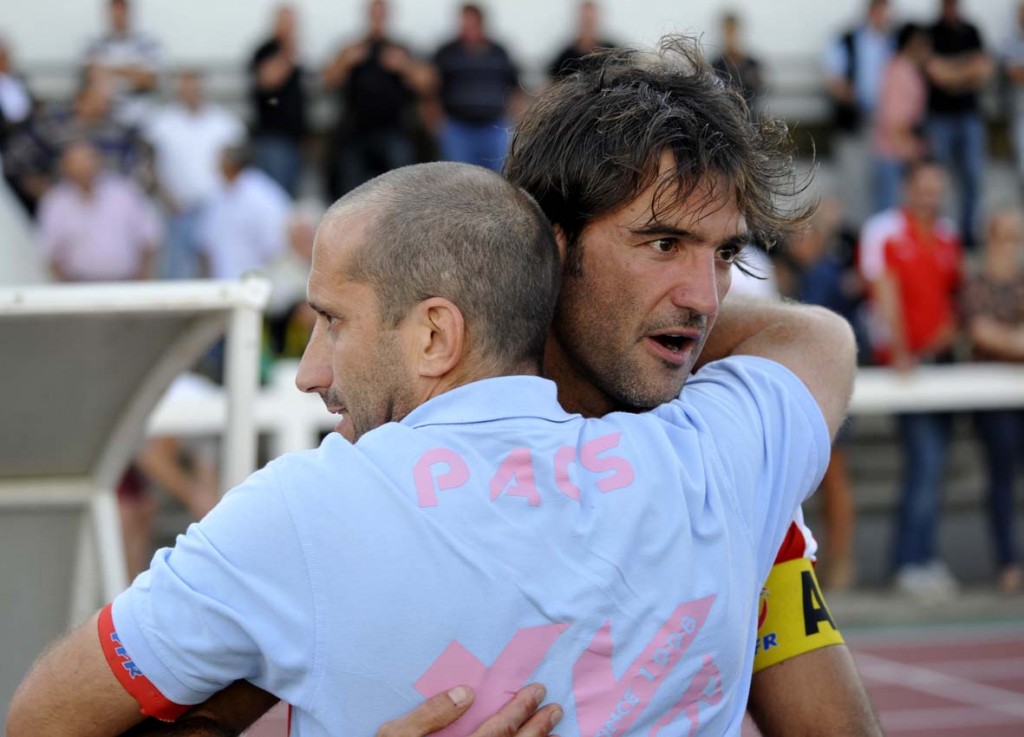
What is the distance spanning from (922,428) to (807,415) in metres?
6.92

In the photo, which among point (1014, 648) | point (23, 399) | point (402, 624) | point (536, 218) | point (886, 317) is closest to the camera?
point (402, 624)

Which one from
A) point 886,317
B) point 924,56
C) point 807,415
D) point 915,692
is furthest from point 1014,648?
point 807,415

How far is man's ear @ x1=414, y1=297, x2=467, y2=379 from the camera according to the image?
191cm

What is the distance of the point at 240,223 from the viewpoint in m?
9.84

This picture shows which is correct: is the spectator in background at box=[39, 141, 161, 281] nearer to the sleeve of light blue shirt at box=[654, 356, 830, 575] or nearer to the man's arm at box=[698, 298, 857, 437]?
the man's arm at box=[698, 298, 857, 437]

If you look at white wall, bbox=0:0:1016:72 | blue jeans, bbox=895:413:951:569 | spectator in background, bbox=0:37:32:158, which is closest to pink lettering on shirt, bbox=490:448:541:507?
blue jeans, bbox=895:413:951:569

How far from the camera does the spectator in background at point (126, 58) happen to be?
435 inches

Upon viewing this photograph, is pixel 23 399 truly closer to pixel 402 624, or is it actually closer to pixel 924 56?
pixel 402 624

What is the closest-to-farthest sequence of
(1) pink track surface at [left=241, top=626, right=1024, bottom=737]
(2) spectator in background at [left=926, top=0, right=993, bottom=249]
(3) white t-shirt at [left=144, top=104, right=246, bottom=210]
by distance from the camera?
(1) pink track surface at [left=241, top=626, right=1024, bottom=737]
(3) white t-shirt at [left=144, top=104, right=246, bottom=210]
(2) spectator in background at [left=926, top=0, right=993, bottom=249]

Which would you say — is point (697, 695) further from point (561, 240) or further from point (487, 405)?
point (561, 240)

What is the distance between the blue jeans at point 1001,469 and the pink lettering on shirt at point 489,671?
7.56m

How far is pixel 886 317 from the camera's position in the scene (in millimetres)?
8664

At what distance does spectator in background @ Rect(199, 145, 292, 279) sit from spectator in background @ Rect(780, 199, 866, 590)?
10.7ft

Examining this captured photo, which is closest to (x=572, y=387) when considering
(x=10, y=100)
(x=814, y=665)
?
(x=814, y=665)
